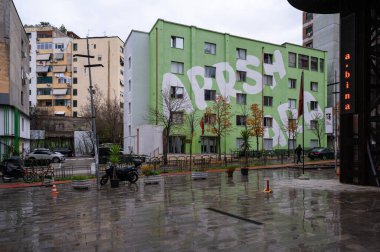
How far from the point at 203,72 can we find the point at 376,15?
2582 cm

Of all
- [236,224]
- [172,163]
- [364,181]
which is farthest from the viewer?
[172,163]

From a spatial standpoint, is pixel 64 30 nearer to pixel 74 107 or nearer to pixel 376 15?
pixel 74 107

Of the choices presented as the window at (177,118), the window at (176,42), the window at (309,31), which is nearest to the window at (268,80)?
the window at (176,42)

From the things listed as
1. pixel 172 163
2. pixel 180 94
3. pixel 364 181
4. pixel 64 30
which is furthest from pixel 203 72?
pixel 64 30

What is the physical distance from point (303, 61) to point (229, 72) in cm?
1336

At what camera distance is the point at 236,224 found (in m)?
8.96

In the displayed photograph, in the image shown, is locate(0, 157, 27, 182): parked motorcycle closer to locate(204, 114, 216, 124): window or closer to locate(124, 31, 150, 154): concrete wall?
locate(124, 31, 150, 154): concrete wall

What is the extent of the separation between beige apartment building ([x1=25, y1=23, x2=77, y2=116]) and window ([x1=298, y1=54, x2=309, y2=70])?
5269 cm

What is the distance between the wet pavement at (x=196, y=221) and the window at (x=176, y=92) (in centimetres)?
2420

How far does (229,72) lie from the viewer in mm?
42969

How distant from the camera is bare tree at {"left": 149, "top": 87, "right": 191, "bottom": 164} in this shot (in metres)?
36.5

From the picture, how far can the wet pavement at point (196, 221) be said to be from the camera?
24.0 feet

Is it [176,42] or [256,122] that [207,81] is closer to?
[176,42]

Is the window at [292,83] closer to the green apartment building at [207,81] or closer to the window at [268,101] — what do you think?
the green apartment building at [207,81]
